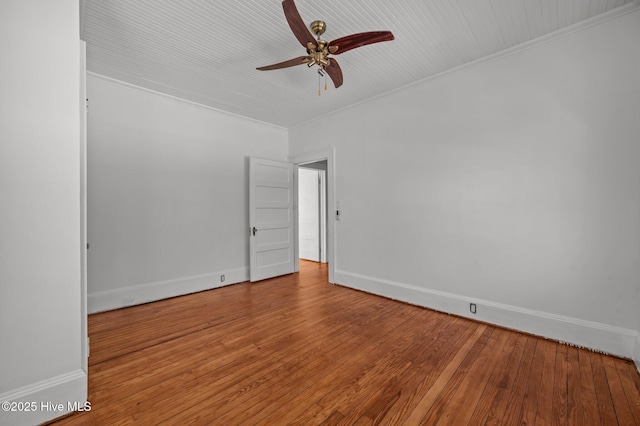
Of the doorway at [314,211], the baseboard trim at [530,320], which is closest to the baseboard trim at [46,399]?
the baseboard trim at [530,320]

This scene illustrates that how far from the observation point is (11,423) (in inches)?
58.5

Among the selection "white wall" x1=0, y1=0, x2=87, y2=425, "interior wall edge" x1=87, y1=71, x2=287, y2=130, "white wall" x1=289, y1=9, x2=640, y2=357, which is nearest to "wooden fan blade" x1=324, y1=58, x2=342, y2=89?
"white wall" x1=289, y1=9, x2=640, y2=357

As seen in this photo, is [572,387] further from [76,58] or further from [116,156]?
[116,156]

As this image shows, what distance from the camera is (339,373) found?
6.67 feet

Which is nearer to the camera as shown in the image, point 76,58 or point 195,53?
point 76,58

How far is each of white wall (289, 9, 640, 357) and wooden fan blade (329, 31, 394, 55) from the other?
1665 mm

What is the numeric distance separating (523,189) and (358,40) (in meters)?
2.18

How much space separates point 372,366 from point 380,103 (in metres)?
3.33

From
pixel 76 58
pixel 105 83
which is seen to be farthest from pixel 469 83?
pixel 105 83

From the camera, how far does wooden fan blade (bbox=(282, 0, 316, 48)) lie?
171 centimetres

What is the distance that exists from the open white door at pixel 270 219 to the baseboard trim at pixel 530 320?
1958 millimetres

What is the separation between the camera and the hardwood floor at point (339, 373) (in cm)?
163

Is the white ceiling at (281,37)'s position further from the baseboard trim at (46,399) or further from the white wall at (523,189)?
the baseboard trim at (46,399)

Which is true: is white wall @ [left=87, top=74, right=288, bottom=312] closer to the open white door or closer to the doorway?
the open white door
